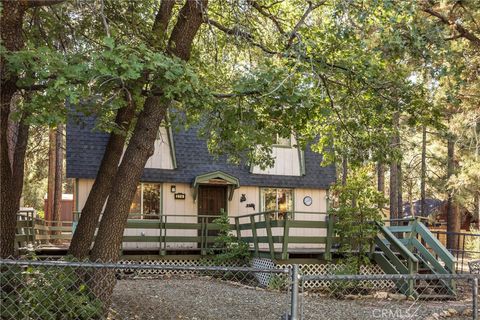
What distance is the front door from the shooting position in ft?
57.5

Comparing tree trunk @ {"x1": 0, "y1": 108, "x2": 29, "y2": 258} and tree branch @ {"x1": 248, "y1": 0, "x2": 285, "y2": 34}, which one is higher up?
tree branch @ {"x1": 248, "y1": 0, "x2": 285, "y2": 34}

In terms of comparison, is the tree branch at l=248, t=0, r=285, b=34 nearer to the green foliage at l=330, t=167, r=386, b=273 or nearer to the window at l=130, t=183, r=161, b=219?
the green foliage at l=330, t=167, r=386, b=273

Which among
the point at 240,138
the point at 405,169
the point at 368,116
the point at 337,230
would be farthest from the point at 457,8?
the point at 405,169

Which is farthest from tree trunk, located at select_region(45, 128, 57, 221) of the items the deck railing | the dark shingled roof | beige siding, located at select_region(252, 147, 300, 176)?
beige siding, located at select_region(252, 147, 300, 176)

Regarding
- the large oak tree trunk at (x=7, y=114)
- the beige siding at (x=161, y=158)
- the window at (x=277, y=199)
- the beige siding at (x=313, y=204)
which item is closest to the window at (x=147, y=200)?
the beige siding at (x=161, y=158)

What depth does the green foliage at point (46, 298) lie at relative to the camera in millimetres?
6316

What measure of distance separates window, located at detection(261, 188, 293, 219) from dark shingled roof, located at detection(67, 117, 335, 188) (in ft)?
1.12

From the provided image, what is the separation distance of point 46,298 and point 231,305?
371cm

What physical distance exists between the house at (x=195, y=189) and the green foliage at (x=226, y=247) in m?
0.30

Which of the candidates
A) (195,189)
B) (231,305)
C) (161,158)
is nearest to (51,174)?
(161,158)

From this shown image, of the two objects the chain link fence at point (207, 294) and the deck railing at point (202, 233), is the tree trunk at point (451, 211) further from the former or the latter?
the chain link fence at point (207, 294)

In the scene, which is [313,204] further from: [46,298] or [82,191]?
[46,298]

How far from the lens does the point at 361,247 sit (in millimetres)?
12664

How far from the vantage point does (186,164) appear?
17.1 meters
